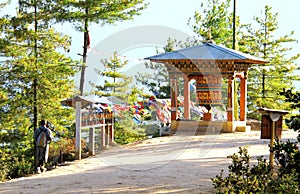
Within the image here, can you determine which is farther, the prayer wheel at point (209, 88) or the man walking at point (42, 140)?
the prayer wheel at point (209, 88)

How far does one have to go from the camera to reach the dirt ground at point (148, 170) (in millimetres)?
7918

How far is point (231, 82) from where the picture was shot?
17125 mm

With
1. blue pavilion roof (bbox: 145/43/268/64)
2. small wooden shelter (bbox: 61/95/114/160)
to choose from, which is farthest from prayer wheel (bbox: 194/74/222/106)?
small wooden shelter (bbox: 61/95/114/160)

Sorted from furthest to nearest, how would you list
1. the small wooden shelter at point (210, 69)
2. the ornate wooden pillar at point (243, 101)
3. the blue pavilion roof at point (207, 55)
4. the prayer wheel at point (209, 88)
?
the ornate wooden pillar at point (243, 101), the prayer wheel at point (209, 88), the small wooden shelter at point (210, 69), the blue pavilion roof at point (207, 55)

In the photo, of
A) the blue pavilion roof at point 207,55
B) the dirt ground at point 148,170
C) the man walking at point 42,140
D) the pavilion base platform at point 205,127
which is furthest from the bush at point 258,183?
the pavilion base platform at point 205,127

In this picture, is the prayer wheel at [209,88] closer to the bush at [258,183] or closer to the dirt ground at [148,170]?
the dirt ground at [148,170]

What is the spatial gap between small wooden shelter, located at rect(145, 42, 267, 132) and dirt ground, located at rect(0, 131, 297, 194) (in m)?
2.69

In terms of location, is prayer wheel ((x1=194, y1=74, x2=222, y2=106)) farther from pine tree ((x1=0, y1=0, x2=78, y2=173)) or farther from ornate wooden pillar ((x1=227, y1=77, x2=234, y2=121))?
pine tree ((x1=0, y1=0, x2=78, y2=173))

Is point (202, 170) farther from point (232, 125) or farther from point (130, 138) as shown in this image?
point (130, 138)

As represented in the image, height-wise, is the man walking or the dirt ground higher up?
the man walking

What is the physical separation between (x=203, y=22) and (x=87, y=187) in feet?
68.5

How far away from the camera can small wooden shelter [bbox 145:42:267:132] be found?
54.5ft

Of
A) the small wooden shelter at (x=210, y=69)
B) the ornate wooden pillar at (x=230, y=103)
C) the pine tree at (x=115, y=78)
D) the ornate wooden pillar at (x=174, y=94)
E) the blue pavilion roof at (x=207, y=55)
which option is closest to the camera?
the blue pavilion roof at (x=207, y=55)

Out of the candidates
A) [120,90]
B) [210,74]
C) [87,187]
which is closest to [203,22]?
[120,90]
